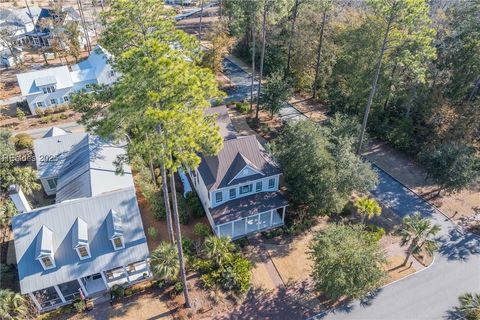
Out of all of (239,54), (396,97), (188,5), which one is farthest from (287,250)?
(188,5)

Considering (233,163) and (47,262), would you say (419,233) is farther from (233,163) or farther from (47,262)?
(47,262)

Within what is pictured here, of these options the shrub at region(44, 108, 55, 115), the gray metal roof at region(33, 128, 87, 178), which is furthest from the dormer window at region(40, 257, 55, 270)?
the shrub at region(44, 108, 55, 115)

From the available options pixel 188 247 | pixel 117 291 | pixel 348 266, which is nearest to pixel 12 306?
pixel 117 291

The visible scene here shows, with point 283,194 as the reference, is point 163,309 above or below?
below

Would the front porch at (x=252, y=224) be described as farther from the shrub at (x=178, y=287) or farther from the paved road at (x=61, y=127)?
the paved road at (x=61, y=127)

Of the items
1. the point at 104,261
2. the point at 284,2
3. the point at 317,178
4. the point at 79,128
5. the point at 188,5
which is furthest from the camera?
the point at 188,5

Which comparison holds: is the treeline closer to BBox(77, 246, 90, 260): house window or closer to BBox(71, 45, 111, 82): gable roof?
BBox(71, 45, 111, 82): gable roof

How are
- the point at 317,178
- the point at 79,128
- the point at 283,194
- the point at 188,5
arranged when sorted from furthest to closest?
the point at 188,5 < the point at 79,128 < the point at 283,194 < the point at 317,178

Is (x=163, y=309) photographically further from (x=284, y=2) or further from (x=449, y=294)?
(x=284, y=2)
